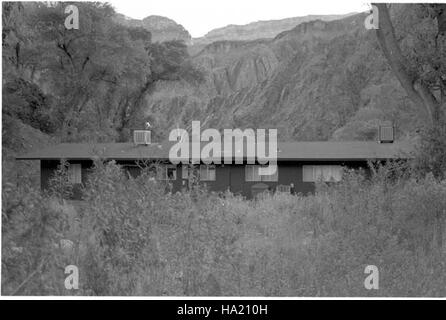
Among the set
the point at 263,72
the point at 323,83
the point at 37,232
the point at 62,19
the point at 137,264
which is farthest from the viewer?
the point at 263,72

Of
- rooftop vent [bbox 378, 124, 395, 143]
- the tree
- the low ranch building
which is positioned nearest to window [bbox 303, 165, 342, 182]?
the low ranch building

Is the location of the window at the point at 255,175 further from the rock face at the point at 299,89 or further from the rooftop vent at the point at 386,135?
the rock face at the point at 299,89

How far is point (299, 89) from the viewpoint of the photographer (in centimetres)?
12131

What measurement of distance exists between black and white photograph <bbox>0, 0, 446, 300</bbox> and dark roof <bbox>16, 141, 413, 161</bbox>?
0.13 m

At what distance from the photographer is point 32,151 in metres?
26.6

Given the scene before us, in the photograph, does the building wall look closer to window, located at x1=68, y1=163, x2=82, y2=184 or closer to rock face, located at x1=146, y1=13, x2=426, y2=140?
window, located at x1=68, y1=163, x2=82, y2=184

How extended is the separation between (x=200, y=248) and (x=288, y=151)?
63.5 feet

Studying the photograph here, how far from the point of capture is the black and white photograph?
226 inches

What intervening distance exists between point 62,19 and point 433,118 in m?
24.6

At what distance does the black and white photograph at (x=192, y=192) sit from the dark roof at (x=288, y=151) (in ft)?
0.44

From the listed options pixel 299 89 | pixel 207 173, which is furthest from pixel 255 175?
pixel 299 89

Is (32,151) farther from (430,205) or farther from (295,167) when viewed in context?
(430,205)

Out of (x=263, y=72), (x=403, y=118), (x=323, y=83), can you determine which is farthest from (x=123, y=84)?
(x=263, y=72)

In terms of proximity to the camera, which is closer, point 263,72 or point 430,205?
point 430,205
